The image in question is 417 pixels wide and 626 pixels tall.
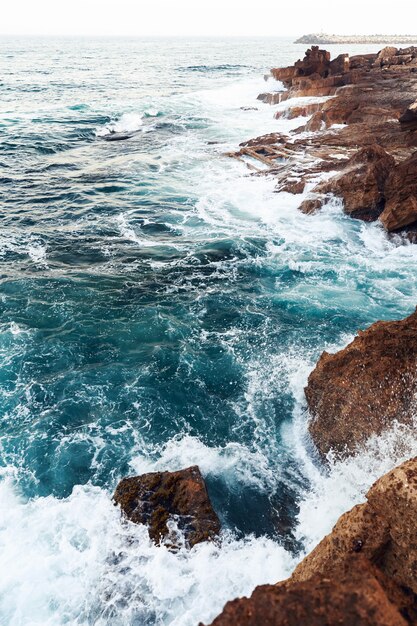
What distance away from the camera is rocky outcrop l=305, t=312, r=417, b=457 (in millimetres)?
6980

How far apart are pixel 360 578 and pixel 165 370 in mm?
7489

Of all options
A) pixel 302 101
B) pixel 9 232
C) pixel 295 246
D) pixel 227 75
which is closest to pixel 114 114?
pixel 302 101

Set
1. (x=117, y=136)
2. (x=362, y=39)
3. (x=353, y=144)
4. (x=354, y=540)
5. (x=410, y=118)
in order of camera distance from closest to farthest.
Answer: (x=354, y=540) → (x=410, y=118) → (x=353, y=144) → (x=117, y=136) → (x=362, y=39)

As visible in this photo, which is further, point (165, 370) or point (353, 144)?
point (353, 144)

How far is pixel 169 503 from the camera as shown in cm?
670

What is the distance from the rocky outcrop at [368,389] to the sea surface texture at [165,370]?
1.17 feet

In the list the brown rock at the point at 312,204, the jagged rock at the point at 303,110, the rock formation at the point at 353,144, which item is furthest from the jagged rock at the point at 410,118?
the jagged rock at the point at 303,110

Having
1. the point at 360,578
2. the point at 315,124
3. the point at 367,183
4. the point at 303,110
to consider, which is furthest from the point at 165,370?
the point at 303,110

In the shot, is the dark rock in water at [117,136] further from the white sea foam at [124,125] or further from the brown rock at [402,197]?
the brown rock at [402,197]

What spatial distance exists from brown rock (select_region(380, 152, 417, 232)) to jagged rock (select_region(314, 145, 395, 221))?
547 millimetres

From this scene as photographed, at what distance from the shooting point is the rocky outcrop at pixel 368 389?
22.9ft

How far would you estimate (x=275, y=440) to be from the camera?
8.12 meters

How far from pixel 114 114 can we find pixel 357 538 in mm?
42925

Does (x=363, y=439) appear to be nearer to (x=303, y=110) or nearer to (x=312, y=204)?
(x=312, y=204)
